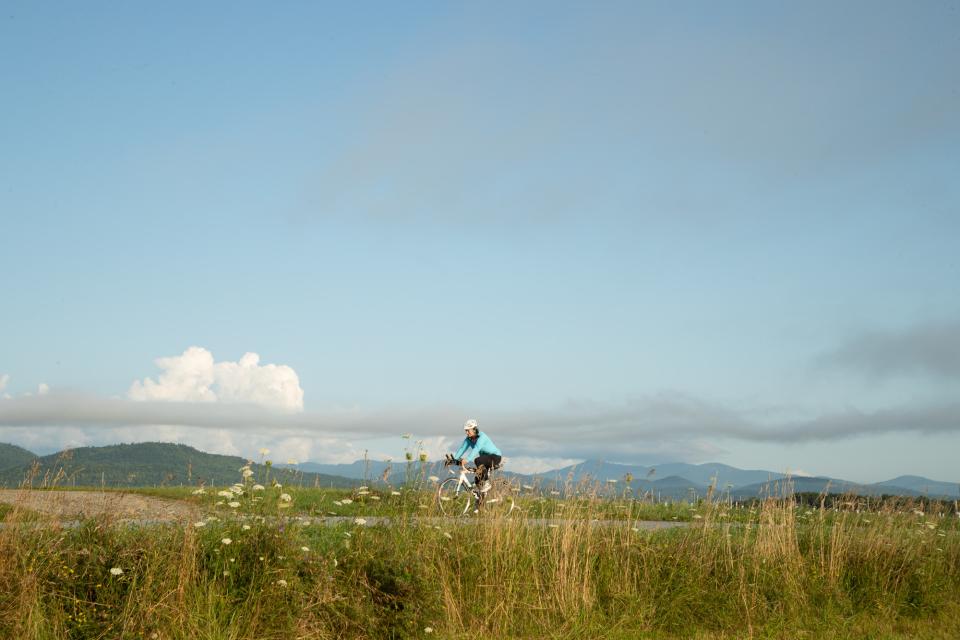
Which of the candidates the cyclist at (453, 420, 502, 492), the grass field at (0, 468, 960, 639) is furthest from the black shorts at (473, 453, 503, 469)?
the grass field at (0, 468, 960, 639)

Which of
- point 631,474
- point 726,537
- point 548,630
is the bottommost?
point 548,630

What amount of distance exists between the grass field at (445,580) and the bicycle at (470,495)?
0.48m

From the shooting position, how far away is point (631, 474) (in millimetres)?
13367

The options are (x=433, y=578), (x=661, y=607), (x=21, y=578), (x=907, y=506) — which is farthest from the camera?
(x=907, y=506)

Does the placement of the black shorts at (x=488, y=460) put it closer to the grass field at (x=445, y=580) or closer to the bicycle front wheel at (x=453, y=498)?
the bicycle front wheel at (x=453, y=498)

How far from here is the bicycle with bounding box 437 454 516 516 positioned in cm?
1304

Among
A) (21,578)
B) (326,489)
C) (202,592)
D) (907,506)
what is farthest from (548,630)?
(326,489)

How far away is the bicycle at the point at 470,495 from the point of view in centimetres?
1304

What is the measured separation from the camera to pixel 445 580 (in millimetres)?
10750

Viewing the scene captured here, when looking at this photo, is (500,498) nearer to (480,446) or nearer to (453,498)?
(453,498)

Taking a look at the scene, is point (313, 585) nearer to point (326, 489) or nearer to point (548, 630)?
point (548, 630)

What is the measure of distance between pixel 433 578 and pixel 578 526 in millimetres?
2714

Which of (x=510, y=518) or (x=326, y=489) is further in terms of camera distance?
(x=326, y=489)

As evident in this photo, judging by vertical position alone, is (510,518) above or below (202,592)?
above
